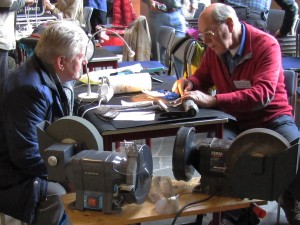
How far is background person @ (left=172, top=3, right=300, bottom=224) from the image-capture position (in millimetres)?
2092

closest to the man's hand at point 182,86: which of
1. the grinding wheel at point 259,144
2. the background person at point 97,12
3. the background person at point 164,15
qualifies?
the grinding wheel at point 259,144

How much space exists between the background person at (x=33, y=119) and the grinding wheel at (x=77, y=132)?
38cm

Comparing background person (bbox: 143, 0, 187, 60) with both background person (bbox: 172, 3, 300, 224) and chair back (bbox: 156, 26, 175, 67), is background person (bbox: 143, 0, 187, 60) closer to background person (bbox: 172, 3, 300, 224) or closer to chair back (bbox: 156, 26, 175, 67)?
chair back (bbox: 156, 26, 175, 67)

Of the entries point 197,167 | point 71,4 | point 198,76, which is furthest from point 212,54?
point 71,4

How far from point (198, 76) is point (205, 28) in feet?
1.17

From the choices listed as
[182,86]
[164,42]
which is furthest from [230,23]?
[164,42]

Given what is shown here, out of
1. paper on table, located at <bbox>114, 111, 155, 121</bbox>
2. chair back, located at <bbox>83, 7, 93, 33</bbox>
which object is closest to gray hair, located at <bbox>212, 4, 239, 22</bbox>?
paper on table, located at <bbox>114, 111, 155, 121</bbox>

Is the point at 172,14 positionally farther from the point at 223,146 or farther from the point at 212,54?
the point at 223,146

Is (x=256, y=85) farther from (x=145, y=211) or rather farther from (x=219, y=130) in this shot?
(x=145, y=211)

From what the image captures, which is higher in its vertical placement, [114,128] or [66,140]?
[66,140]

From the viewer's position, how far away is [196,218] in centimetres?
234

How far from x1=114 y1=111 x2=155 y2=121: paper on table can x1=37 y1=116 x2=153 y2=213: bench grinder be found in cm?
59

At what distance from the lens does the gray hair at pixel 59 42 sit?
5.84 ft

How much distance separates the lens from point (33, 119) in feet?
5.55
